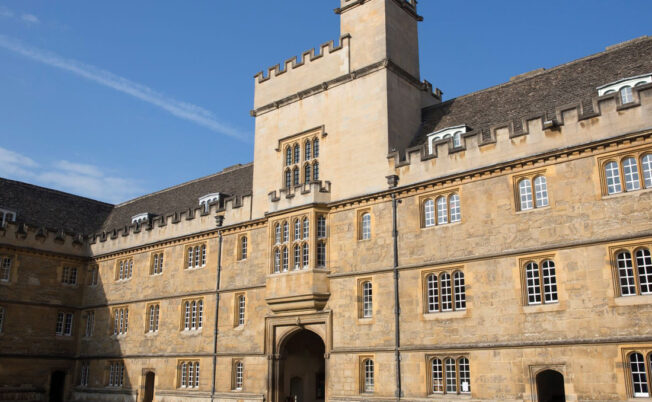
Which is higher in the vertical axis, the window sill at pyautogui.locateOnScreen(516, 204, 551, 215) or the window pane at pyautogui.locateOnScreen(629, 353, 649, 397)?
the window sill at pyautogui.locateOnScreen(516, 204, 551, 215)

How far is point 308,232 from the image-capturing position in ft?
86.1

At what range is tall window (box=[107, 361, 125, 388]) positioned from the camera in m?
34.3

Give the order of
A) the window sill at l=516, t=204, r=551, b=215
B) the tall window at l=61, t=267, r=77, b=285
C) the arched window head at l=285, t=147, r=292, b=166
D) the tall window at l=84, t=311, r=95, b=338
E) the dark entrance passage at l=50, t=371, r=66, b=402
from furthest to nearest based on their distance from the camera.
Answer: the tall window at l=61, t=267, r=77, b=285, the tall window at l=84, t=311, r=95, b=338, the dark entrance passage at l=50, t=371, r=66, b=402, the arched window head at l=285, t=147, r=292, b=166, the window sill at l=516, t=204, r=551, b=215

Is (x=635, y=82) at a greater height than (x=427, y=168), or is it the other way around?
(x=635, y=82)

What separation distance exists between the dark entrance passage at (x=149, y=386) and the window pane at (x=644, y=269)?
24536mm

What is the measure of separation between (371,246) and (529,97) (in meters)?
8.86

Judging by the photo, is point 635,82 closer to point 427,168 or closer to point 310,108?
point 427,168

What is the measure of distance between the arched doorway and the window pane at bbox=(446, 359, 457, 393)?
9.55 ft

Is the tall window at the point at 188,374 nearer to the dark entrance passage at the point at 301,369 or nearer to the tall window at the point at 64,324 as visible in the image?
the dark entrance passage at the point at 301,369

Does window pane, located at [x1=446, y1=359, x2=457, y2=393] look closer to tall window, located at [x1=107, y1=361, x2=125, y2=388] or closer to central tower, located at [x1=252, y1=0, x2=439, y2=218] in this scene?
central tower, located at [x1=252, y1=0, x2=439, y2=218]

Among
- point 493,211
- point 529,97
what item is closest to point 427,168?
point 493,211

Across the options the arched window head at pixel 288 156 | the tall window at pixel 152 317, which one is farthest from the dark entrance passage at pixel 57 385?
the arched window head at pixel 288 156

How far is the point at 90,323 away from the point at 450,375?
24766 millimetres

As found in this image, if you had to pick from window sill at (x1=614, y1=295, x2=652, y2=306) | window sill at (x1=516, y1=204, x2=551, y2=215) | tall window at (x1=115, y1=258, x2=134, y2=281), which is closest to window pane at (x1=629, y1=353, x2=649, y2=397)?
window sill at (x1=614, y1=295, x2=652, y2=306)
